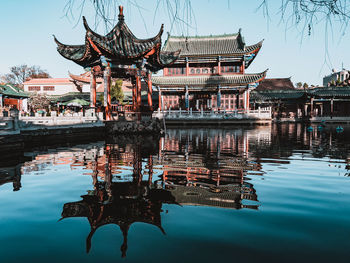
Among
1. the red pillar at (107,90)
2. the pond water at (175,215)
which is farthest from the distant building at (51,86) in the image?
the pond water at (175,215)

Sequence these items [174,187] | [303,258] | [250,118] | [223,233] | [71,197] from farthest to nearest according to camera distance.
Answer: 1. [250,118]
2. [174,187]
3. [71,197]
4. [223,233]
5. [303,258]

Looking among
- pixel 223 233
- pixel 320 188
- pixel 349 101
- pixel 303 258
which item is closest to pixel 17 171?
pixel 223 233

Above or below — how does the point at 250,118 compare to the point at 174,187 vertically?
above

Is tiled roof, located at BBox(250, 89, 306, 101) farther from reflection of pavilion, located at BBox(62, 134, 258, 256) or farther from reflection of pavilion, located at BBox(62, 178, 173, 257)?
reflection of pavilion, located at BBox(62, 178, 173, 257)

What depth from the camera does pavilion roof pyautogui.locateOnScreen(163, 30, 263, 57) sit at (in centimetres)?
2808

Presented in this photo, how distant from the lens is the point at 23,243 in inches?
92.4

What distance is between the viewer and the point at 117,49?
13.6m

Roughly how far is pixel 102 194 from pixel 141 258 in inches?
75.2

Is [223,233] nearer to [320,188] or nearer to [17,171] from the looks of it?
[320,188]

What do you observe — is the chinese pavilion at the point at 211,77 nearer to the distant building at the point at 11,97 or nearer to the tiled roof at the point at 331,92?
the tiled roof at the point at 331,92

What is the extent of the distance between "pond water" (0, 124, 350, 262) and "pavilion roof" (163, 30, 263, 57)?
81.9ft

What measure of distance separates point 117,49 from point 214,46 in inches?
794

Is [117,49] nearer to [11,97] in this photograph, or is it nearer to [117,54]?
[117,54]

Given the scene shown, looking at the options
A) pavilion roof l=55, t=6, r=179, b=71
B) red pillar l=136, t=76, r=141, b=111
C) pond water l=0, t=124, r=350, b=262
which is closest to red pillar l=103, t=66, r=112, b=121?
pavilion roof l=55, t=6, r=179, b=71
